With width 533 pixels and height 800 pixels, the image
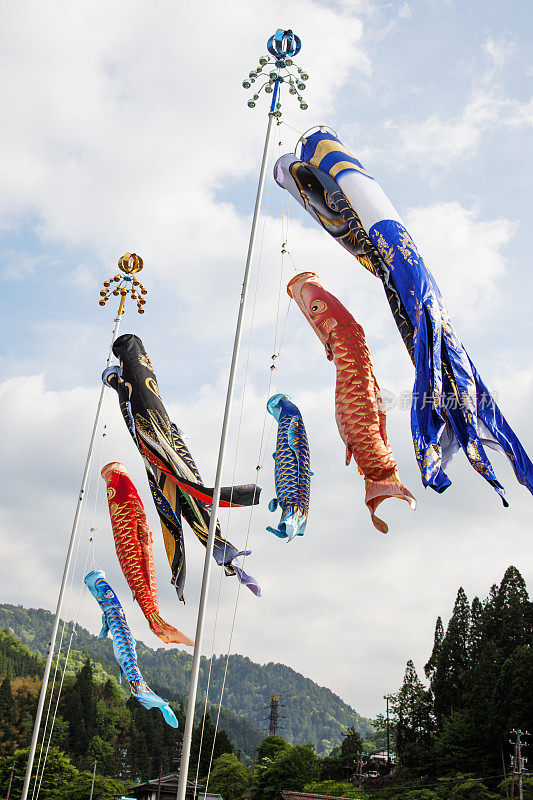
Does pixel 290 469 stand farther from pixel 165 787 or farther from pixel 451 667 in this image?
pixel 451 667

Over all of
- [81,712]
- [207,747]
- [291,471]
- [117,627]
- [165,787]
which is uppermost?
[291,471]

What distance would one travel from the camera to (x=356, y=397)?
5.59 m

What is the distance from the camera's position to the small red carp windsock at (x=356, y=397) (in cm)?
522

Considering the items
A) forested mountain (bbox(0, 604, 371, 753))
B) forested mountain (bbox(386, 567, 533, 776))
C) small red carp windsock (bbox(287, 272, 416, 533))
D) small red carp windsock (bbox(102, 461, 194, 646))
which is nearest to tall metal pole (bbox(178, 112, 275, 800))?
small red carp windsock (bbox(287, 272, 416, 533))

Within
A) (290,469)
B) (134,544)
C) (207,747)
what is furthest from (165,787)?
(290,469)

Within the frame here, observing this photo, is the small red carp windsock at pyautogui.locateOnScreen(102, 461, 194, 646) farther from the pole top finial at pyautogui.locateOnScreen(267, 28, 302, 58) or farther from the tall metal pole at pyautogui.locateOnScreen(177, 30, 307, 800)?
the pole top finial at pyautogui.locateOnScreen(267, 28, 302, 58)

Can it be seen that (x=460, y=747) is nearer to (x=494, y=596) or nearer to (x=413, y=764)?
(x=413, y=764)

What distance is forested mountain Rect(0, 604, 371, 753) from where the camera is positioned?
7938 centimetres

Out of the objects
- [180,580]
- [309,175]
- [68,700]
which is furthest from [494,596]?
[68,700]

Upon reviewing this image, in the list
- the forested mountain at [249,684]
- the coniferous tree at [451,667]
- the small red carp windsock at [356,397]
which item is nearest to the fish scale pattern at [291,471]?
the small red carp windsock at [356,397]

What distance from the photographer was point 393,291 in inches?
214

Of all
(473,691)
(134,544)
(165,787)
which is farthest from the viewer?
(165,787)

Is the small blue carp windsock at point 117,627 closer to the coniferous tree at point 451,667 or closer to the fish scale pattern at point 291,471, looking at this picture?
the fish scale pattern at point 291,471

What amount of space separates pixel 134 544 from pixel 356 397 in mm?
3540
